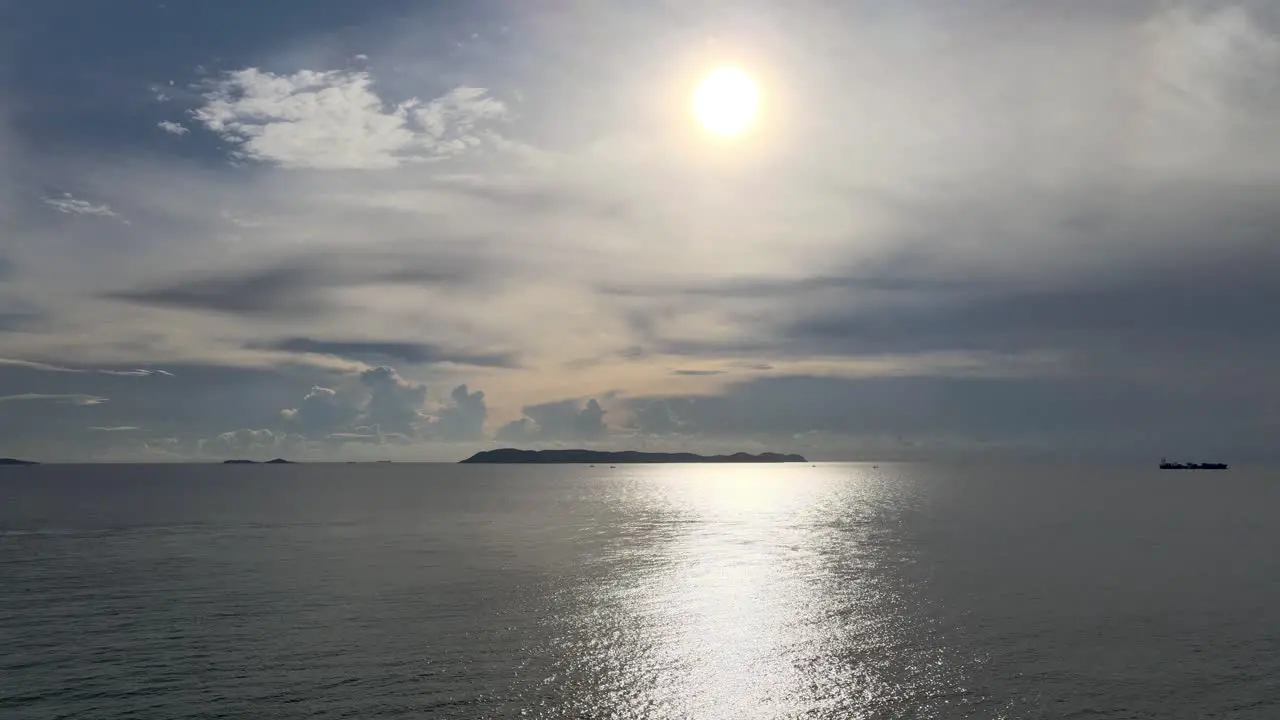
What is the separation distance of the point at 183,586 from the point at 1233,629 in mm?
97257

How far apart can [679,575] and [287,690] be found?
51.1 m

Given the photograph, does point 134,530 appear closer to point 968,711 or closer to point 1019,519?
point 968,711

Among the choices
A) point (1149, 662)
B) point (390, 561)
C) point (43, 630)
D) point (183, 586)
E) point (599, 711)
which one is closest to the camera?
point (599, 711)

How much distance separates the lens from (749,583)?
85.8 m

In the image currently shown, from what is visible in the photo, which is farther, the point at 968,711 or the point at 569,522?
the point at 569,522

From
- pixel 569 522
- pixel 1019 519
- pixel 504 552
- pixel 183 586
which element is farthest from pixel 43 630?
pixel 1019 519

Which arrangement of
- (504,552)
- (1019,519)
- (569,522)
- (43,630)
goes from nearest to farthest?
(43,630) → (504,552) → (569,522) → (1019,519)

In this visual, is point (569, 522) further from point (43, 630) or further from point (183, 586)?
point (43, 630)

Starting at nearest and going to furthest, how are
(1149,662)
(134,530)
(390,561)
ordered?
(1149,662), (390,561), (134,530)

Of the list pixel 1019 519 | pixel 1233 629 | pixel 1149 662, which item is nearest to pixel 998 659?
pixel 1149 662

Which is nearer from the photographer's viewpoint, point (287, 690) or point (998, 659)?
point (287, 690)

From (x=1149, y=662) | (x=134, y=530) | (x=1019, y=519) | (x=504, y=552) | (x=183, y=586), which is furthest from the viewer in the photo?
(x=1019, y=519)

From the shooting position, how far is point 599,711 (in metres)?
44.0

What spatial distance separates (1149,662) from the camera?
54312 millimetres
